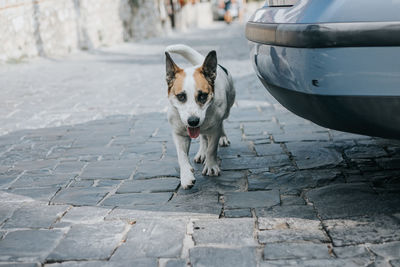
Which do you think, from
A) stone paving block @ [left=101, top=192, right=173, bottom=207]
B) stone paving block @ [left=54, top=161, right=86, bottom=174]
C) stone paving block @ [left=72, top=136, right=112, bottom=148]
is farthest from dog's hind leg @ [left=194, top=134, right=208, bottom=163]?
stone paving block @ [left=72, top=136, right=112, bottom=148]

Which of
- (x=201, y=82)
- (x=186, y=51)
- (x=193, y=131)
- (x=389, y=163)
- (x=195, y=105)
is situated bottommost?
(x=389, y=163)

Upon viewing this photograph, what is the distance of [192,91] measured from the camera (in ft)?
11.6

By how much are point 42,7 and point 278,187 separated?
11546mm

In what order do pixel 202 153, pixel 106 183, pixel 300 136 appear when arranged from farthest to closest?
pixel 300 136
pixel 202 153
pixel 106 183

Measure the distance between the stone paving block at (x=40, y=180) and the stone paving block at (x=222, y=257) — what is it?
1.58 meters

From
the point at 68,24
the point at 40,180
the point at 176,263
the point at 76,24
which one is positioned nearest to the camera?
the point at 176,263

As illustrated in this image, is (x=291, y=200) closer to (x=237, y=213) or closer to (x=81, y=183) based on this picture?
(x=237, y=213)

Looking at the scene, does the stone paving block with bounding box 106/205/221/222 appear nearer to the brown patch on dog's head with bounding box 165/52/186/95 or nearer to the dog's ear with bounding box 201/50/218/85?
the brown patch on dog's head with bounding box 165/52/186/95

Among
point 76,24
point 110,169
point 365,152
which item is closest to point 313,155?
point 365,152

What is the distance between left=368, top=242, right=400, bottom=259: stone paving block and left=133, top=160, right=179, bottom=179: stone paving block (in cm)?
170

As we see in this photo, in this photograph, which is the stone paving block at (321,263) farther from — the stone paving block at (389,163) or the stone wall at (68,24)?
the stone wall at (68,24)

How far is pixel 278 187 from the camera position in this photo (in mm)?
3520

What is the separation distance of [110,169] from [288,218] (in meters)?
1.67

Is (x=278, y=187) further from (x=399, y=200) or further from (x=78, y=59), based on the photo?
(x=78, y=59)
